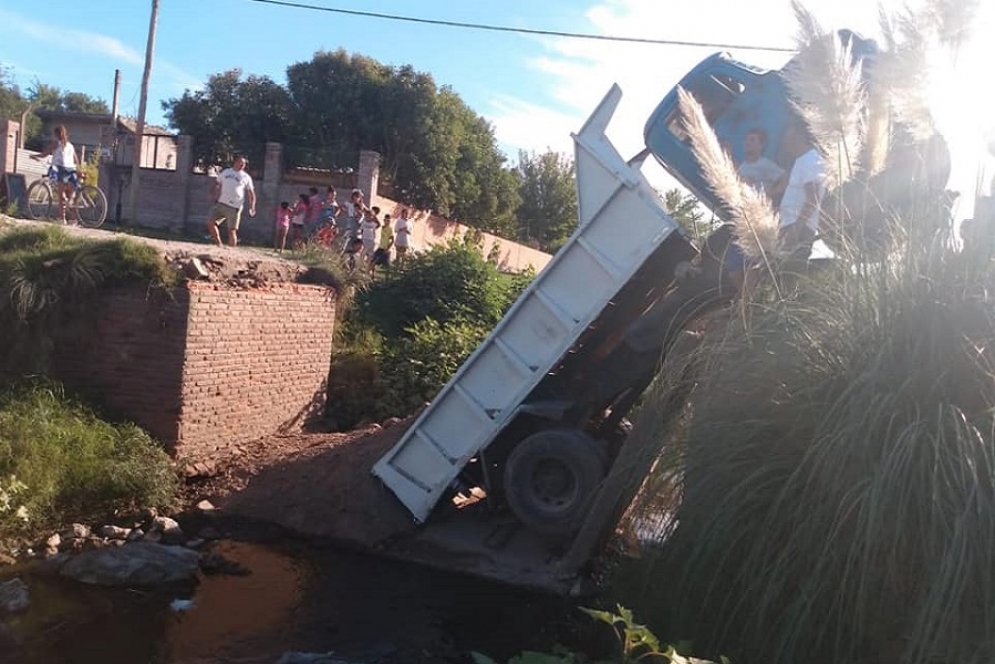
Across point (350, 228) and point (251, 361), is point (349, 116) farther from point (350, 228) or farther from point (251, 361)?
point (251, 361)

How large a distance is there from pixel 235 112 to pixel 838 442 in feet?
104

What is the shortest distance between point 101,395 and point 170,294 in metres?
1.13

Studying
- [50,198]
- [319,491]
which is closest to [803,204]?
[319,491]

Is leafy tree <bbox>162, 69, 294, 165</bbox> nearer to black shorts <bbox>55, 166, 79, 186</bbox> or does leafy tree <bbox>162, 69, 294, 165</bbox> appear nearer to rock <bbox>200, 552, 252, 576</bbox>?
black shorts <bbox>55, 166, 79, 186</bbox>

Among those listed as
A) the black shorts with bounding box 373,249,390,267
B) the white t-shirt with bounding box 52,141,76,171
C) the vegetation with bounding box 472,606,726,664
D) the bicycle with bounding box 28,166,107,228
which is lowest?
the vegetation with bounding box 472,606,726,664

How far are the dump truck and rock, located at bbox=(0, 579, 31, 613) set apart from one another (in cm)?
302

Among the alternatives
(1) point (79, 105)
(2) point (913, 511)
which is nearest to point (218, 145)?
(2) point (913, 511)

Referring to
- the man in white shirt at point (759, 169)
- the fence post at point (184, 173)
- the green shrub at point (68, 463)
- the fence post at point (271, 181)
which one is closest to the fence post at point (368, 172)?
the fence post at point (271, 181)

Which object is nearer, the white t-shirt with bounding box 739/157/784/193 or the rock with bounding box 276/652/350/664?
the rock with bounding box 276/652/350/664

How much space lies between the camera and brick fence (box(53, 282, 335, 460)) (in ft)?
30.4

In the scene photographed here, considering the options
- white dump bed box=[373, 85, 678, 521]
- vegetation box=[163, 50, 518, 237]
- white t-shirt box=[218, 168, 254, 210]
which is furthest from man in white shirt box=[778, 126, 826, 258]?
vegetation box=[163, 50, 518, 237]

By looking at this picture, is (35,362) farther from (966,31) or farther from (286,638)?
(966,31)

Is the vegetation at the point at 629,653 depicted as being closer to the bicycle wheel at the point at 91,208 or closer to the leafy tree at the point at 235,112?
the bicycle wheel at the point at 91,208

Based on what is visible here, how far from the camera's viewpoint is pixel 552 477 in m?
7.96
